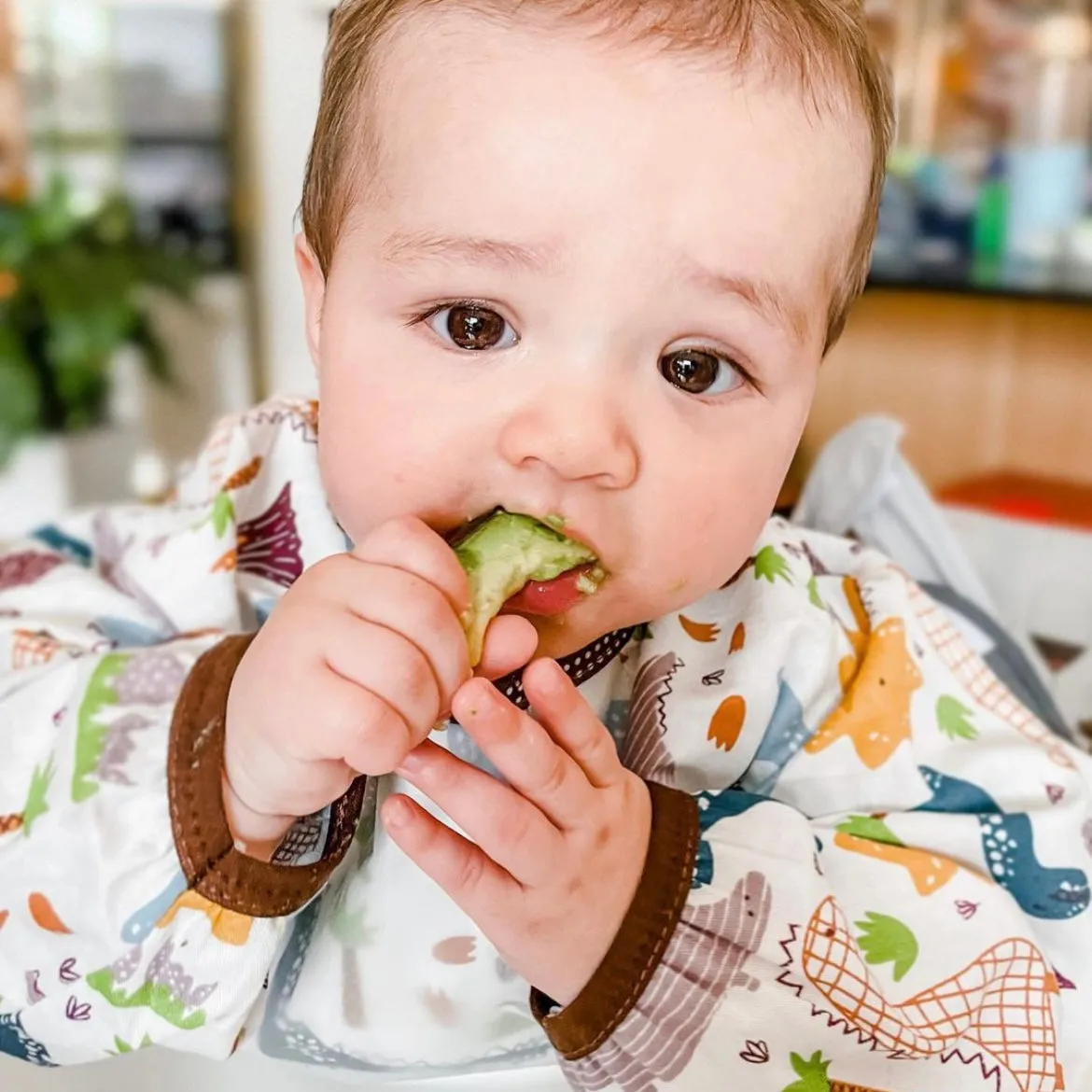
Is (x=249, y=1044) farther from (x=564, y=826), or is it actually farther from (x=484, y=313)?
(x=484, y=313)

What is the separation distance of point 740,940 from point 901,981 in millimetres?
93

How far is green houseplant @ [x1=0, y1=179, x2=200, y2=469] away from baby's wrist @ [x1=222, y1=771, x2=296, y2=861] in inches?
60.6

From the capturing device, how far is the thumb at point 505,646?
431 mm

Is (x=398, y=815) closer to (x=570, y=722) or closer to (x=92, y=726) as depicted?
(x=570, y=722)

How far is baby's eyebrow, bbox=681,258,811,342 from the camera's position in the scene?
0.46 metres

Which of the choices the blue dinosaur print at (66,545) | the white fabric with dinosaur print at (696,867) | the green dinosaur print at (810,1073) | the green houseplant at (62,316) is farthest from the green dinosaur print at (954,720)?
the green houseplant at (62,316)

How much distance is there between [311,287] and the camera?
0.60 meters

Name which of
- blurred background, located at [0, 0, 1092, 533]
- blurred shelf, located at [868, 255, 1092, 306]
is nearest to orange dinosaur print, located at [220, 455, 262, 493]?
blurred background, located at [0, 0, 1092, 533]

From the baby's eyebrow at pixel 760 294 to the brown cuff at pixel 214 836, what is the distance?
0.25 m

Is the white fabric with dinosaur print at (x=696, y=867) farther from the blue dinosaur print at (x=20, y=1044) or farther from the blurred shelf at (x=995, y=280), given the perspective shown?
the blurred shelf at (x=995, y=280)

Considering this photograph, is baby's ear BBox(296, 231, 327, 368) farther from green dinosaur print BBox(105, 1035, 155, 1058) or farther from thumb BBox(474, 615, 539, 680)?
green dinosaur print BBox(105, 1035, 155, 1058)

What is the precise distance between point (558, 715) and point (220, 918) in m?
0.18

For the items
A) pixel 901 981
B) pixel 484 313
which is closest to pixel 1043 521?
pixel 901 981

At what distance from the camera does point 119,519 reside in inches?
32.0
